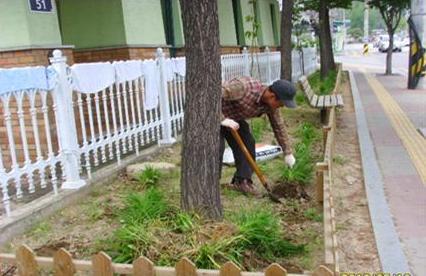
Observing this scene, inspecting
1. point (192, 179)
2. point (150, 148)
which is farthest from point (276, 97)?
point (150, 148)

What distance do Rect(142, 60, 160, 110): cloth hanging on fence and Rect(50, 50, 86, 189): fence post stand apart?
1.86 meters

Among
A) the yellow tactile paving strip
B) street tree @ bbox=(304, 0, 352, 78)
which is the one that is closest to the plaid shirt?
the yellow tactile paving strip

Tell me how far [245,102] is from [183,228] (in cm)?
175

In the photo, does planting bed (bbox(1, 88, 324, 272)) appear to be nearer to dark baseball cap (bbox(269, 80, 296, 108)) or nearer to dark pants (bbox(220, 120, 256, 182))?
dark pants (bbox(220, 120, 256, 182))

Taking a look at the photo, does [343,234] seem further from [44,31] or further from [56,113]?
[44,31]

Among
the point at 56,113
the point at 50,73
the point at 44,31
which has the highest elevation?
the point at 44,31

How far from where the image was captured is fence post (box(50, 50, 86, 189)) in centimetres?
529

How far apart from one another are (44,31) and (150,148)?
2.14 m

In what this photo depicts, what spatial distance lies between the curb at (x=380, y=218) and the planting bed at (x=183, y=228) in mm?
492

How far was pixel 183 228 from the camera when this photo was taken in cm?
388

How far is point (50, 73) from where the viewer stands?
516 centimetres

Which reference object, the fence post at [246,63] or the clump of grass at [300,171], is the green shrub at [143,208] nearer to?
the clump of grass at [300,171]

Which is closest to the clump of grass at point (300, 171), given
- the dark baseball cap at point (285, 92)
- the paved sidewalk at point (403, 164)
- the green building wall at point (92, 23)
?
the paved sidewalk at point (403, 164)

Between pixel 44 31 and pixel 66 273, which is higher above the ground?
pixel 44 31
